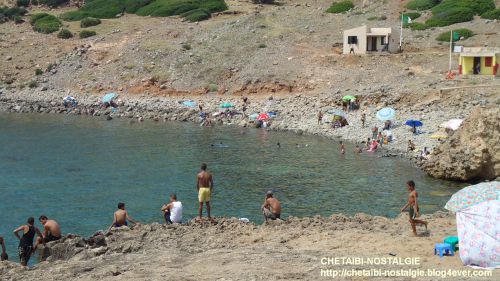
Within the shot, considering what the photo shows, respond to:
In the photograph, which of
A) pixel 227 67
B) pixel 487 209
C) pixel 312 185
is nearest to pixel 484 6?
pixel 227 67

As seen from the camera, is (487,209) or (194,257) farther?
(194,257)

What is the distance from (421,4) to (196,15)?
25.3 m

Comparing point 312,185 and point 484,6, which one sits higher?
point 484,6

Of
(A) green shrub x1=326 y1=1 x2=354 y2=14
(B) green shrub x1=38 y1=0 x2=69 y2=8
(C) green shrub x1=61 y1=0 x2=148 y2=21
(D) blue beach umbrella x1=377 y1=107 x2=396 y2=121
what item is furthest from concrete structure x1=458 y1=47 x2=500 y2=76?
(B) green shrub x1=38 y1=0 x2=69 y2=8

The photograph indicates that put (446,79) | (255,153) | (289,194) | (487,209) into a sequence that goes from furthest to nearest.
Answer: (446,79)
(255,153)
(289,194)
(487,209)

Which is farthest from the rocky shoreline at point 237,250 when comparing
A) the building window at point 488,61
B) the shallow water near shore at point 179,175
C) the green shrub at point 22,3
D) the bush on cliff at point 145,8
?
the green shrub at point 22,3

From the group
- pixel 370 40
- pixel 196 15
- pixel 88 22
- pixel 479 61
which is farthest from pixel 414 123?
pixel 88 22

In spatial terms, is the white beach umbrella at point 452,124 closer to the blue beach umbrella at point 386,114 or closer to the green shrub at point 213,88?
the blue beach umbrella at point 386,114

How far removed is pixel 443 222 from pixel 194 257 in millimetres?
8218

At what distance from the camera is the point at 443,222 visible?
2241 cm

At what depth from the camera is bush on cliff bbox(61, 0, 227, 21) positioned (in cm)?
8300

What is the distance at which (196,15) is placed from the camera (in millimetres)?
78375

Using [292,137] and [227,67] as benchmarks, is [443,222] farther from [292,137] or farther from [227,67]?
[227,67]

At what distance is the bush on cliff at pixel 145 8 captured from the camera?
83.0 m
